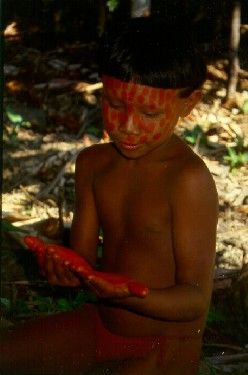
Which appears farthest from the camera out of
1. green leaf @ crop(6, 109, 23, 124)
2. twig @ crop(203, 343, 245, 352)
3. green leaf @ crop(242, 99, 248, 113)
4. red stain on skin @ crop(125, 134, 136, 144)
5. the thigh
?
green leaf @ crop(6, 109, 23, 124)

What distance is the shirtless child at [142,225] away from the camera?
→ 1765 millimetres

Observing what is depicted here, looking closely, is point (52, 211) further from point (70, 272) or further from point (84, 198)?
point (70, 272)

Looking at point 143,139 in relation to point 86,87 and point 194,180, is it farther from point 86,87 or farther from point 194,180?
point 86,87

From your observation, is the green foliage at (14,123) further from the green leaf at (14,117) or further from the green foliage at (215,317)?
the green foliage at (215,317)

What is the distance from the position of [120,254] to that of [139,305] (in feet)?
0.94

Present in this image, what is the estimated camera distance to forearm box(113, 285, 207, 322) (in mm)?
1693

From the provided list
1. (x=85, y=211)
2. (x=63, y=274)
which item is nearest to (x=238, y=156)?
(x=85, y=211)

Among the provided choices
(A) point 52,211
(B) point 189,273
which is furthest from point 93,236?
(A) point 52,211

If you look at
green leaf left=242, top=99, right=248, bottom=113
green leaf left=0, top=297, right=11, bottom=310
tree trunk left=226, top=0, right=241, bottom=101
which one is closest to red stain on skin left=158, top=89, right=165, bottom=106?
green leaf left=0, top=297, right=11, bottom=310

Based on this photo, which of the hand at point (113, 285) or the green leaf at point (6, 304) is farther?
the green leaf at point (6, 304)

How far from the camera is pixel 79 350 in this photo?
1.97 m

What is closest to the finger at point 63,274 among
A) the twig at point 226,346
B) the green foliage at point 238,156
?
the twig at point 226,346

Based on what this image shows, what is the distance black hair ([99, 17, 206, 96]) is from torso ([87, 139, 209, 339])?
217 mm

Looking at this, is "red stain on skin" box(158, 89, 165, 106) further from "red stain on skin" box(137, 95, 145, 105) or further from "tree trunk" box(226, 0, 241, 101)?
"tree trunk" box(226, 0, 241, 101)
